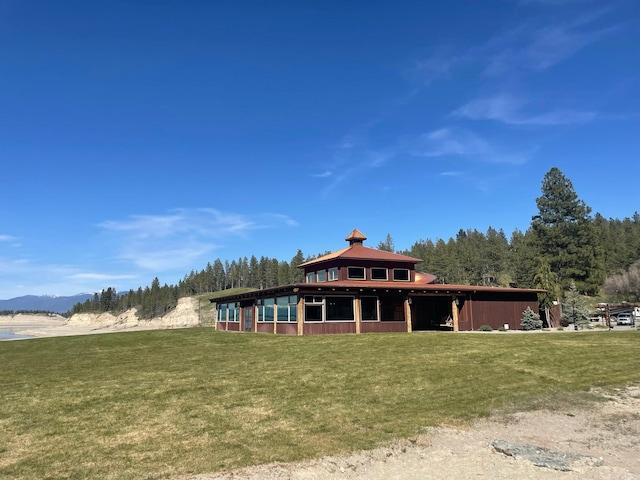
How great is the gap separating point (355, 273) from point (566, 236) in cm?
5028

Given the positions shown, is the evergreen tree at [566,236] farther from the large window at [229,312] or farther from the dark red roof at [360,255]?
the large window at [229,312]

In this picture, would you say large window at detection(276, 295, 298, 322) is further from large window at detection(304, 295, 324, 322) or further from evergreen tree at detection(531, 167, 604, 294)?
evergreen tree at detection(531, 167, 604, 294)

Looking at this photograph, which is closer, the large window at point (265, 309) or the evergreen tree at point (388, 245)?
the large window at point (265, 309)

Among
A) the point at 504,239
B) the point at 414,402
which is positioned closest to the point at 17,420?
the point at 414,402

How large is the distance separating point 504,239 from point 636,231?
146 ft

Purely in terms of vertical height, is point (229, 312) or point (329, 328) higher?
point (229, 312)

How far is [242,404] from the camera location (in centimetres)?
1165

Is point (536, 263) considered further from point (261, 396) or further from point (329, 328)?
point (261, 396)

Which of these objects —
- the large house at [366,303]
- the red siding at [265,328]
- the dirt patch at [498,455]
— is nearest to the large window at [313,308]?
the large house at [366,303]

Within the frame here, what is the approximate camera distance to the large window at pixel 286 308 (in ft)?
96.1

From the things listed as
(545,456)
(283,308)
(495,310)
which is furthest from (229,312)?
(545,456)

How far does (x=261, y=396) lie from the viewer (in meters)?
12.5

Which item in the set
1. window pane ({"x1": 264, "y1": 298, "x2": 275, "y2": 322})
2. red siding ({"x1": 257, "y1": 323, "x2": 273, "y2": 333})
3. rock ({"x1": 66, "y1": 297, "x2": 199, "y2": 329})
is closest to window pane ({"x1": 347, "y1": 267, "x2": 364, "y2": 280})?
window pane ({"x1": 264, "y1": 298, "x2": 275, "y2": 322})

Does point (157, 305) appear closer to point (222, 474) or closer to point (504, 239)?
point (504, 239)
